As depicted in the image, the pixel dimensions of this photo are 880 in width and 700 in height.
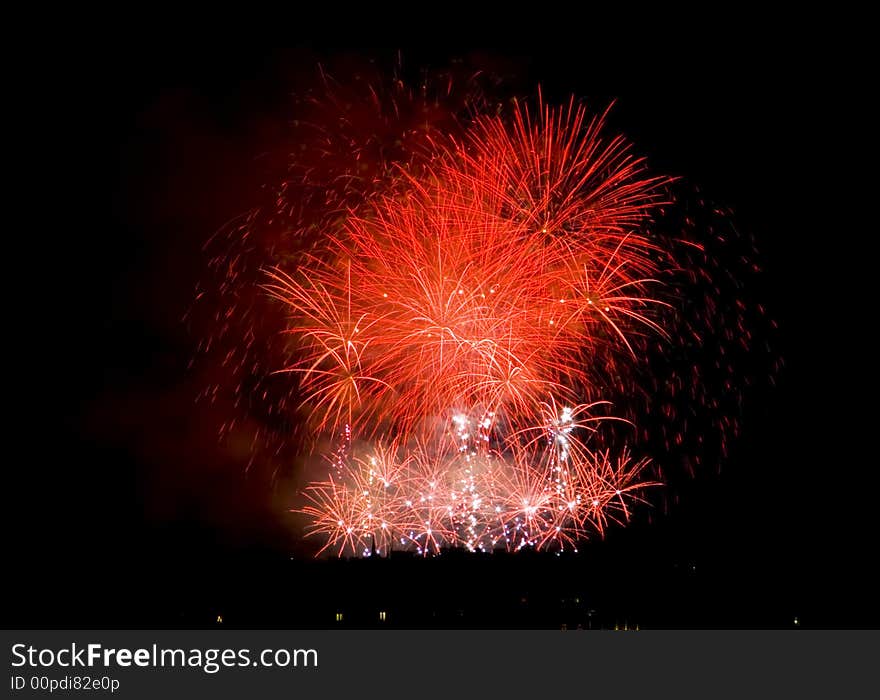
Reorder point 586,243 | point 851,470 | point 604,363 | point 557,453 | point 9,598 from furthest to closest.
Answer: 1. point 851,470
2. point 557,453
3. point 604,363
4. point 586,243
5. point 9,598

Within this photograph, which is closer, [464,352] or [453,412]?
[464,352]

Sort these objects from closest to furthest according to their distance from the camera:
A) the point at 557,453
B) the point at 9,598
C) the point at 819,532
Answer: the point at 9,598
the point at 557,453
the point at 819,532

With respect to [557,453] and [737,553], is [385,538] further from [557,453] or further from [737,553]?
[737,553]

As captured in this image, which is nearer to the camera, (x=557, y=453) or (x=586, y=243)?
(x=586, y=243)

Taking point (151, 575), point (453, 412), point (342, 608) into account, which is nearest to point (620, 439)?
point (453, 412)

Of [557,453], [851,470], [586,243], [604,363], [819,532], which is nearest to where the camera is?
[586,243]

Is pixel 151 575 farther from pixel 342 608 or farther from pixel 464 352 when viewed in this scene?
pixel 464 352

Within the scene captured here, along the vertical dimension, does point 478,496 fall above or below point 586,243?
below

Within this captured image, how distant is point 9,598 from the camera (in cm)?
893

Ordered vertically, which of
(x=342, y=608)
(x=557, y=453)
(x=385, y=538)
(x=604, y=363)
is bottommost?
(x=342, y=608)

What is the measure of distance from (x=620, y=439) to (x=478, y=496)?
8.42 feet

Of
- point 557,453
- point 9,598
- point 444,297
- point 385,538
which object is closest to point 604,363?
point 557,453

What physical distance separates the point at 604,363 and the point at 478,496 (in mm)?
3517

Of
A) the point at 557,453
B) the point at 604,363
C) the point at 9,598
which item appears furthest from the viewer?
the point at 557,453
